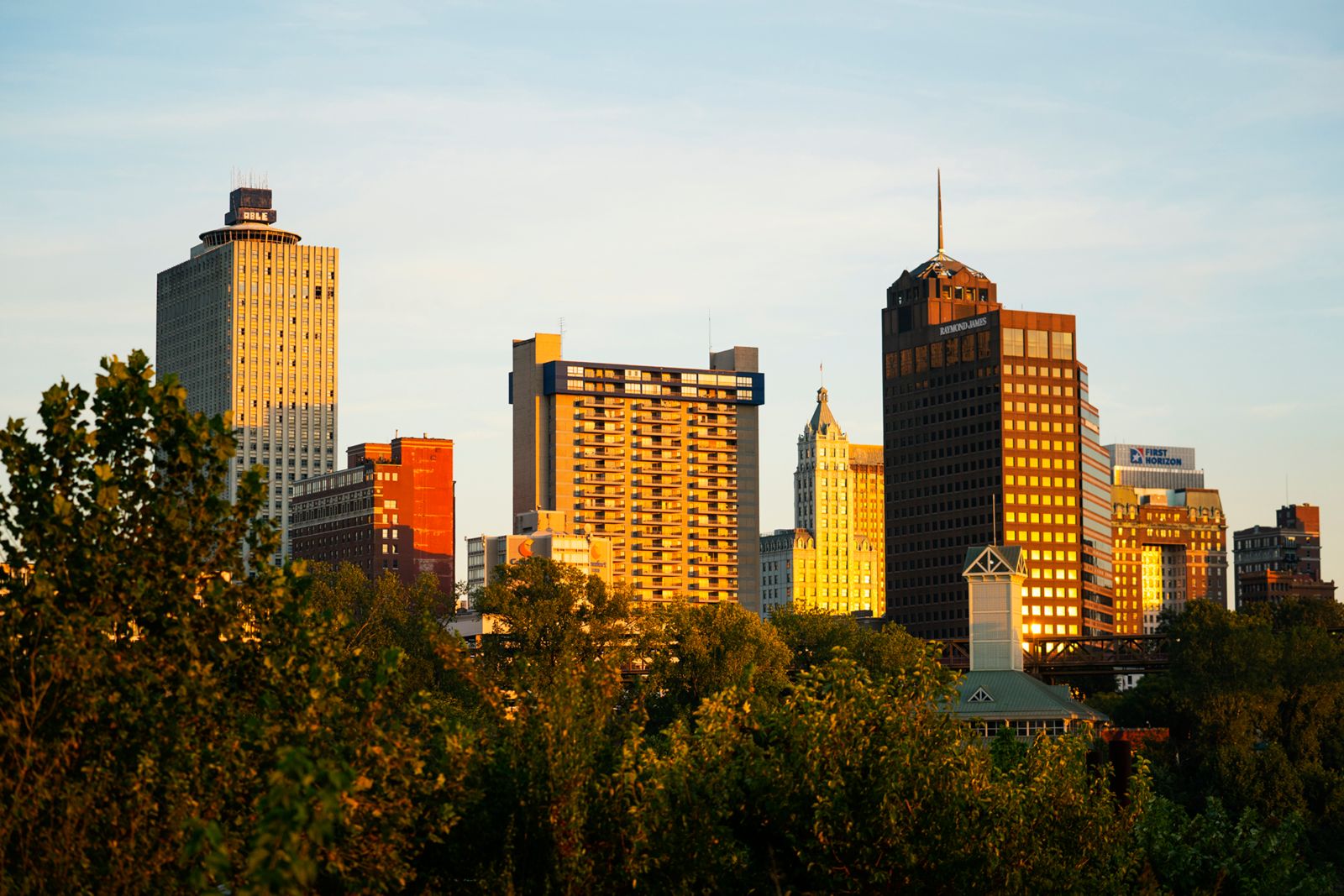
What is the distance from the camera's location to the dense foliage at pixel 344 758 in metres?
36.8

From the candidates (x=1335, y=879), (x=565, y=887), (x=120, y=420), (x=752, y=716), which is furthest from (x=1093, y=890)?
(x=1335, y=879)

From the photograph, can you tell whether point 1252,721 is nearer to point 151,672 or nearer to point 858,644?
point 858,644

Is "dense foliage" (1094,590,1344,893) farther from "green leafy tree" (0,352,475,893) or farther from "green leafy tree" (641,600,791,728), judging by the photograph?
"green leafy tree" (0,352,475,893)

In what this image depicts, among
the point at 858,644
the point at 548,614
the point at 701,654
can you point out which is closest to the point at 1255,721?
the point at 858,644

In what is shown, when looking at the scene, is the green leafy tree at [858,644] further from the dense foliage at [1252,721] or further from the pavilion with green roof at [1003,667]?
the dense foliage at [1252,721]

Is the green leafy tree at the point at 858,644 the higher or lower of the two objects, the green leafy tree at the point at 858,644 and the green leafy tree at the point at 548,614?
the lower

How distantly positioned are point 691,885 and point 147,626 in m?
15.1

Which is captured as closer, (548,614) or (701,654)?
(701,654)

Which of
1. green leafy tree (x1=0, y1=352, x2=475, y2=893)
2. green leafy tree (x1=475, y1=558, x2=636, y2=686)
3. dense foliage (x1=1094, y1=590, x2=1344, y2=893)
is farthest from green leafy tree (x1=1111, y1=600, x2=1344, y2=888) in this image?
green leafy tree (x1=0, y1=352, x2=475, y2=893)

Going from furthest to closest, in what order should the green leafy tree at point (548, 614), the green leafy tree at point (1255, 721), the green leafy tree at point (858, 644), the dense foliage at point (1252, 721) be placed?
the green leafy tree at point (548, 614) → the green leafy tree at point (858, 644) → the green leafy tree at point (1255, 721) → the dense foliage at point (1252, 721)

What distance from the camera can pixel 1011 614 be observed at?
180 m

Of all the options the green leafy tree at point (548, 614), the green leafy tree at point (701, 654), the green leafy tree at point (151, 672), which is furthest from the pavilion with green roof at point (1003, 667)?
the green leafy tree at point (151, 672)

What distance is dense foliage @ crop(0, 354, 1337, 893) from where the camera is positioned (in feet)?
121

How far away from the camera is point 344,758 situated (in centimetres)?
3922
